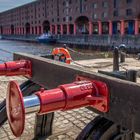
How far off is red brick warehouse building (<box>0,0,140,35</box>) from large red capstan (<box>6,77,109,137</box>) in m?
48.4

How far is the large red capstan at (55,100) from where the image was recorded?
2090 mm

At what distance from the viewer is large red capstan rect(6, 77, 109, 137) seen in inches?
82.3

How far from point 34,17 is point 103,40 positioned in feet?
144

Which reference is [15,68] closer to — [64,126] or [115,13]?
[64,126]

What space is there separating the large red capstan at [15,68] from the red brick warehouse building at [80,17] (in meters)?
47.2

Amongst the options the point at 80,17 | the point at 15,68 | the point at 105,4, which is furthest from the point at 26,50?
the point at 15,68

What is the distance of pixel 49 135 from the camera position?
4.62 metres

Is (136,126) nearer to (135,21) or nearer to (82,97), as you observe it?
(82,97)

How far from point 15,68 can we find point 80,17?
65.7 meters

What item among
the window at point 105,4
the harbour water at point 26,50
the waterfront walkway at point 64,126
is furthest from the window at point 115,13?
the waterfront walkway at point 64,126

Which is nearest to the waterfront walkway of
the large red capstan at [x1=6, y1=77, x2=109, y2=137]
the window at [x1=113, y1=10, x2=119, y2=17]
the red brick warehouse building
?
the large red capstan at [x1=6, y1=77, x2=109, y2=137]

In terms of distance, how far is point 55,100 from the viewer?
2.15m

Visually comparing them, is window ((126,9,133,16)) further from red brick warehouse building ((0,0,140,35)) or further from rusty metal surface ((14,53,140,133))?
rusty metal surface ((14,53,140,133))

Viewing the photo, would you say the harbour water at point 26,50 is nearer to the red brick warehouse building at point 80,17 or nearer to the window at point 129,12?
the red brick warehouse building at point 80,17
